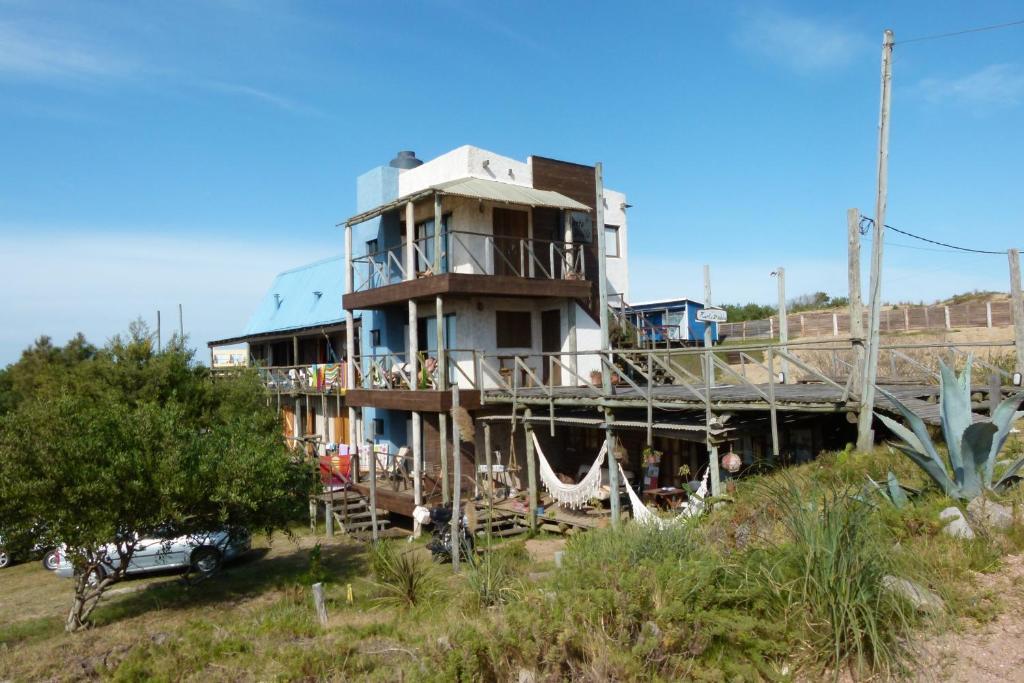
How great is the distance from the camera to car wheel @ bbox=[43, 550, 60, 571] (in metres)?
18.1

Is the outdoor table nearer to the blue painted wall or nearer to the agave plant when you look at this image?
the agave plant

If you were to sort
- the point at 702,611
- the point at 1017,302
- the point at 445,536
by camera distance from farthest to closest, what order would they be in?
the point at 445,536 < the point at 1017,302 < the point at 702,611

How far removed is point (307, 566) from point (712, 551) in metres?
12.6

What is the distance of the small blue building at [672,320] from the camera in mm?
22395

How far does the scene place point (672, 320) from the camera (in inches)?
1039

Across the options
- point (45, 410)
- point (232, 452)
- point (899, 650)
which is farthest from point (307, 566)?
point (899, 650)

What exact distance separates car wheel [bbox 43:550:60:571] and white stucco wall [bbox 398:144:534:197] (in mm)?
13053

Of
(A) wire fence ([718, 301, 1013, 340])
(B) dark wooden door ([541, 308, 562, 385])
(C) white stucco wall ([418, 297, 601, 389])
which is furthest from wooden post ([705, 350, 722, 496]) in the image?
(A) wire fence ([718, 301, 1013, 340])

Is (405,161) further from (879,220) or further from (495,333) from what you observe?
(879,220)

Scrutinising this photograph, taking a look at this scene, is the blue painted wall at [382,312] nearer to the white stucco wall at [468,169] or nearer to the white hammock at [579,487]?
the white stucco wall at [468,169]

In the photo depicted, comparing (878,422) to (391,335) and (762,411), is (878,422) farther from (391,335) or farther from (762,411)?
(391,335)

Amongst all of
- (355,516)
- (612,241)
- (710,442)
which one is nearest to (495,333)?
(612,241)

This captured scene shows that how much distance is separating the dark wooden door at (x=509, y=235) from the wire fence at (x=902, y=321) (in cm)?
1848

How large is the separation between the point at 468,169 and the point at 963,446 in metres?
15.1
